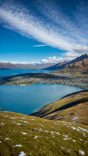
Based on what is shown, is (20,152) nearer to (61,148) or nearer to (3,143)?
(3,143)

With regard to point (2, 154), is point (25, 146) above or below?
below

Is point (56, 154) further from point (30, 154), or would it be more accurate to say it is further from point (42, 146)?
point (30, 154)

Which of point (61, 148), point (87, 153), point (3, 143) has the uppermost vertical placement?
point (3, 143)

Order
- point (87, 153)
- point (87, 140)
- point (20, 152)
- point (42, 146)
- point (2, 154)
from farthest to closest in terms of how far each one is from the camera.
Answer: point (87, 140) < point (87, 153) < point (42, 146) < point (20, 152) < point (2, 154)

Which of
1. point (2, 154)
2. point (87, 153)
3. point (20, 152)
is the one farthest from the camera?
point (87, 153)

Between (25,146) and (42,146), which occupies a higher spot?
(25,146)

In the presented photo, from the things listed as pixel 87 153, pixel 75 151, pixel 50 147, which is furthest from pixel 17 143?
pixel 87 153

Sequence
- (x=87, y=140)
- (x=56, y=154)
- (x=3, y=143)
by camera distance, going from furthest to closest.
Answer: (x=87, y=140), (x=56, y=154), (x=3, y=143)

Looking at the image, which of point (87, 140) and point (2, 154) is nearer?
point (2, 154)

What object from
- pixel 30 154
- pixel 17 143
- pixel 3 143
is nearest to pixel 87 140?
pixel 30 154
